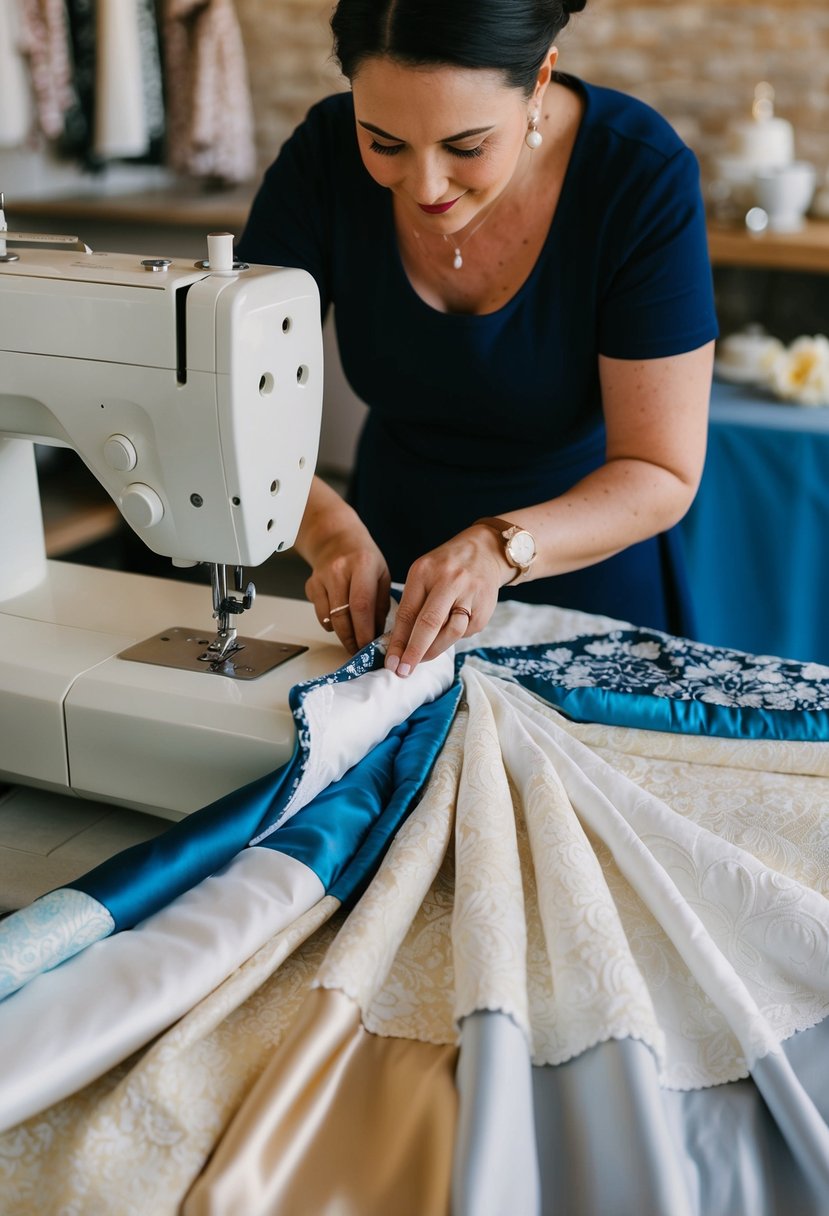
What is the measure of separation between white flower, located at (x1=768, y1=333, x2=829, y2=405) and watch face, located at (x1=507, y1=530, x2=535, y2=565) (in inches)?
81.3

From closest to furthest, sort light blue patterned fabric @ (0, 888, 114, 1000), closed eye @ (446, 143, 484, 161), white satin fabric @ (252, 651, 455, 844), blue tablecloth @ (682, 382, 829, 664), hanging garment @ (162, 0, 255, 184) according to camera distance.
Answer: light blue patterned fabric @ (0, 888, 114, 1000) < white satin fabric @ (252, 651, 455, 844) < closed eye @ (446, 143, 484, 161) < blue tablecloth @ (682, 382, 829, 664) < hanging garment @ (162, 0, 255, 184)

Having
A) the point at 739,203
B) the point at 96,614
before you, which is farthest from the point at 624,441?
the point at 739,203

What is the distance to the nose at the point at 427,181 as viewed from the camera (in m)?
1.26

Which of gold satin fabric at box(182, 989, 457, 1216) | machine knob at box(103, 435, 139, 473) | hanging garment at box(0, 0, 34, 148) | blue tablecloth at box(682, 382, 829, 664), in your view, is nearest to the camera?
gold satin fabric at box(182, 989, 457, 1216)

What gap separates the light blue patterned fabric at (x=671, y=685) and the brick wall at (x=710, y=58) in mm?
2988

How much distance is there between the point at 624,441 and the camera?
155cm

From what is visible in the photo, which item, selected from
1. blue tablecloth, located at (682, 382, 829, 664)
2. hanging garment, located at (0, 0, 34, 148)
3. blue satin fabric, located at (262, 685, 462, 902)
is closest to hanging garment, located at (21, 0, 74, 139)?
hanging garment, located at (0, 0, 34, 148)

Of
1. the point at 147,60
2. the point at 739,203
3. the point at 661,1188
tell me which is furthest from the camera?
the point at 147,60

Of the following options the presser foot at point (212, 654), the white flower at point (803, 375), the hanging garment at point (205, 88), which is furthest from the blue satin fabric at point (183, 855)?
the hanging garment at point (205, 88)

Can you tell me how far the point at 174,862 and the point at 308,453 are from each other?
18.4 inches

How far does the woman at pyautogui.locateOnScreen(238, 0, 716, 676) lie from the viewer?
123cm

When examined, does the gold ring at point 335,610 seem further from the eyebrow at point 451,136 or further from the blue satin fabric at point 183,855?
the eyebrow at point 451,136

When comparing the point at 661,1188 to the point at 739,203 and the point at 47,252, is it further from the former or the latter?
the point at 739,203

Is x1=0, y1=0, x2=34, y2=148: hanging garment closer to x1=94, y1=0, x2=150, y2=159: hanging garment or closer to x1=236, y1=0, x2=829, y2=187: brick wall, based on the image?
x1=94, y1=0, x2=150, y2=159: hanging garment
